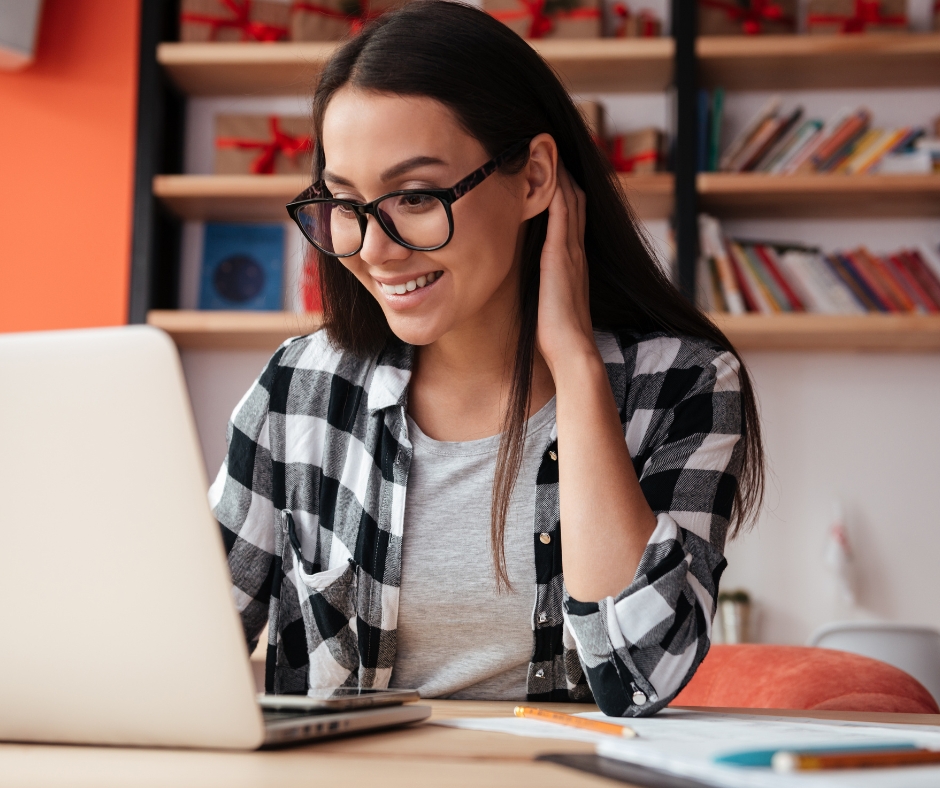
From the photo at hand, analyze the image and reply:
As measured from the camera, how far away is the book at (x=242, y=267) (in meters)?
3.03

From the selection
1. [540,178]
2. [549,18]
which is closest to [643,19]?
[549,18]

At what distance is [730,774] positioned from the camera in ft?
1.54

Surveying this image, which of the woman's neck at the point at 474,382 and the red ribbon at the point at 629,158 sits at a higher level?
the red ribbon at the point at 629,158

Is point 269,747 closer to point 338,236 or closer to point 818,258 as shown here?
point 338,236

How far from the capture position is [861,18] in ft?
9.08

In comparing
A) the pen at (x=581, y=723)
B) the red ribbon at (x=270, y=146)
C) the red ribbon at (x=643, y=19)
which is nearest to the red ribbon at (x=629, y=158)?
the red ribbon at (x=643, y=19)

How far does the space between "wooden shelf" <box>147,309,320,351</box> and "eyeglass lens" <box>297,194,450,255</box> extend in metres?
1.47

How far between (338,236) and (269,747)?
0.74 metres

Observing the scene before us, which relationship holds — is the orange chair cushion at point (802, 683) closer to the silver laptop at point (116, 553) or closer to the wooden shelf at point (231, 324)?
the silver laptop at point (116, 553)

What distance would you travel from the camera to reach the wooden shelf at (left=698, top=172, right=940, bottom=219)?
264 centimetres

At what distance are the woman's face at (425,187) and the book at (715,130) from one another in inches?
65.7

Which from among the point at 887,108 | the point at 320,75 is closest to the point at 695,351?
the point at 320,75

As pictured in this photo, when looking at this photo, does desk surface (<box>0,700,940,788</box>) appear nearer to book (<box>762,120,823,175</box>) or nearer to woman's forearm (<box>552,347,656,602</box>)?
woman's forearm (<box>552,347,656,602</box>)

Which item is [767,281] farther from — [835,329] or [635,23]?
[635,23]
